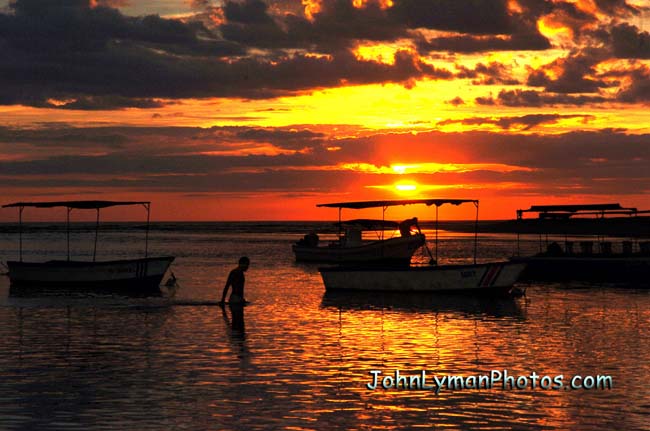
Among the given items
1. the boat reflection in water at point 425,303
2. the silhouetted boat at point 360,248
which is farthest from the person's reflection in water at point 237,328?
the silhouetted boat at point 360,248

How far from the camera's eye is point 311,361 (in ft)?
71.6

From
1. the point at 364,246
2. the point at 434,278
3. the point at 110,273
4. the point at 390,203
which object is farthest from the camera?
the point at 364,246

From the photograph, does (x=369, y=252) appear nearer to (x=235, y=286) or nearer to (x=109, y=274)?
(x=109, y=274)

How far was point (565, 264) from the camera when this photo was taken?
185 ft

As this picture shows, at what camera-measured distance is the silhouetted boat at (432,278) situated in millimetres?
40281

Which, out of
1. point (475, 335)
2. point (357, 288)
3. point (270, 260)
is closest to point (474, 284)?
point (357, 288)

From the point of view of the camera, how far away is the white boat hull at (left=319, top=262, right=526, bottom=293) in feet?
132

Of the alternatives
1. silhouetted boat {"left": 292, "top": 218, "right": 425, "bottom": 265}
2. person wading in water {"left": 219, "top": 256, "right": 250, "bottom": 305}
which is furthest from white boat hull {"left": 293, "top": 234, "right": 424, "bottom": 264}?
person wading in water {"left": 219, "top": 256, "right": 250, "bottom": 305}

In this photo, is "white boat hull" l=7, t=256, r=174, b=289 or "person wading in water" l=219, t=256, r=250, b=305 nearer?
"person wading in water" l=219, t=256, r=250, b=305

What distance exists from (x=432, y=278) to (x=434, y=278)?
9cm

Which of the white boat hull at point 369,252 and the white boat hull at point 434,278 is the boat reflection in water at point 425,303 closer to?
the white boat hull at point 434,278

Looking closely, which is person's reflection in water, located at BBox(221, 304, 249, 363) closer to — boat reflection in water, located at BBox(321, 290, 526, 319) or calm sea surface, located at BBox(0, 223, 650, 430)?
calm sea surface, located at BBox(0, 223, 650, 430)

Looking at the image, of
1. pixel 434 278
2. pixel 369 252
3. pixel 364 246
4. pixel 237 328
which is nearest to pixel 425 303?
pixel 434 278

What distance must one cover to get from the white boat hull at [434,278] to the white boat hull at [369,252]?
1771 cm
